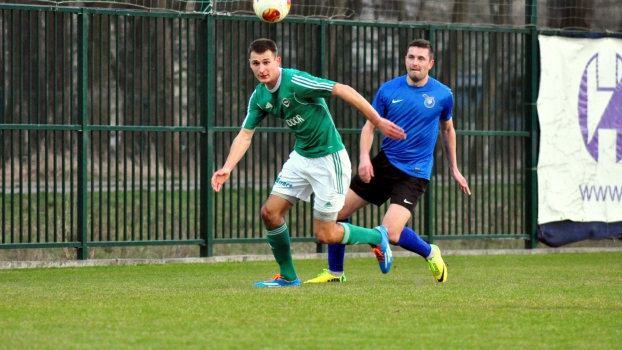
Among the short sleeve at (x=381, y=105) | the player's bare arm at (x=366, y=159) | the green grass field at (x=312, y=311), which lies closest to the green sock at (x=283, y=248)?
the green grass field at (x=312, y=311)

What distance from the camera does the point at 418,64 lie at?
10625 mm

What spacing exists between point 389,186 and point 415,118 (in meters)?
0.68

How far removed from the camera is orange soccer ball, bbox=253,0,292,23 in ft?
Answer: 37.2

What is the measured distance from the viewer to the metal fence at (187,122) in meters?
13.0

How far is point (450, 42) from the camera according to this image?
1547cm

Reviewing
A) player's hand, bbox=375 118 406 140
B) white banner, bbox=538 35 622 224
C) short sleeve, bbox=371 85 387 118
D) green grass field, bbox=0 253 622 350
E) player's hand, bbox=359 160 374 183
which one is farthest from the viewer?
white banner, bbox=538 35 622 224

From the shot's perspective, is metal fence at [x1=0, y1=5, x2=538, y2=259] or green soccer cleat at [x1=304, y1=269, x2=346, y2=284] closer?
green soccer cleat at [x1=304, y1=269, x2=346, y2=284]

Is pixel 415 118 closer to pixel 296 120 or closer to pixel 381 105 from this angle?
pixel 381 105

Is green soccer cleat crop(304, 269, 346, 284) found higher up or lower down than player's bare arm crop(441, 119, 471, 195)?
lower down

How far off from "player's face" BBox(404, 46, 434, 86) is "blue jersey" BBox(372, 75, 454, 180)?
0.24 ft

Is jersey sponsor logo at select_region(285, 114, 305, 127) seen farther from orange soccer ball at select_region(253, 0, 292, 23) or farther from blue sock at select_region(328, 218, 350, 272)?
orange soccer ball at select_region(253, 0, 292, 23)

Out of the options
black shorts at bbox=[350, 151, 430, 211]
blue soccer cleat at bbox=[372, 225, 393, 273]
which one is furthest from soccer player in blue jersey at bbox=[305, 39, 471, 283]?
blue soccer cleat at bbox=[372, 225, 393, 273]

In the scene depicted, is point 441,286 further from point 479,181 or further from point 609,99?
point 609,99

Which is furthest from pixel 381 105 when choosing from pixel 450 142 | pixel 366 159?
pixel 366 159
